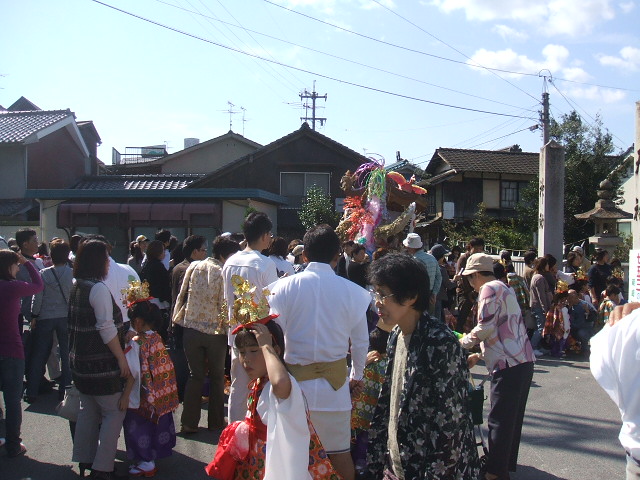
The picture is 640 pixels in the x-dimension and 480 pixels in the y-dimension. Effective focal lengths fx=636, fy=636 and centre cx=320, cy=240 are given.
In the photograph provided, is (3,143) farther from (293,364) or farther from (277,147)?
(293,364)

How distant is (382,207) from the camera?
32.5 feet

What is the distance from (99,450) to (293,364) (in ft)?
6.34

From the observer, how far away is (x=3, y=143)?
23875 millimetres

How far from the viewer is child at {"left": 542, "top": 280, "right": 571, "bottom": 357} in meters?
10.3

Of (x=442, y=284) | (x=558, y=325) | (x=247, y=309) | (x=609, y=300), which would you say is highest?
(x=247, y=309)

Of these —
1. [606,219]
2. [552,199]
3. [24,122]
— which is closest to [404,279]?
[552,199]

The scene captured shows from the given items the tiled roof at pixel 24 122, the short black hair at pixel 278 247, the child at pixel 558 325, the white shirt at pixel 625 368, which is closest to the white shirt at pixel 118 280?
the short black hair at pixel 278 247

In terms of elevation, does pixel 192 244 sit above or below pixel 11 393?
above

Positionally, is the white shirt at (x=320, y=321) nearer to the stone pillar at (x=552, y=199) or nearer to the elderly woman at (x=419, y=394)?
the elderly woman at (x=419, y=394)

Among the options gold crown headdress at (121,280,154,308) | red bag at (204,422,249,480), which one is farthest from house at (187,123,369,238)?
red bag at (204,422,249,480)

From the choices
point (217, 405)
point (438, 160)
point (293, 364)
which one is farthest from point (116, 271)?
point (438, 160)

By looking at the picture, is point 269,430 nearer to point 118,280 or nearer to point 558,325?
point 118,280

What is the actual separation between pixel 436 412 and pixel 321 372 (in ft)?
3.79

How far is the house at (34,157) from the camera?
23.6 meters
